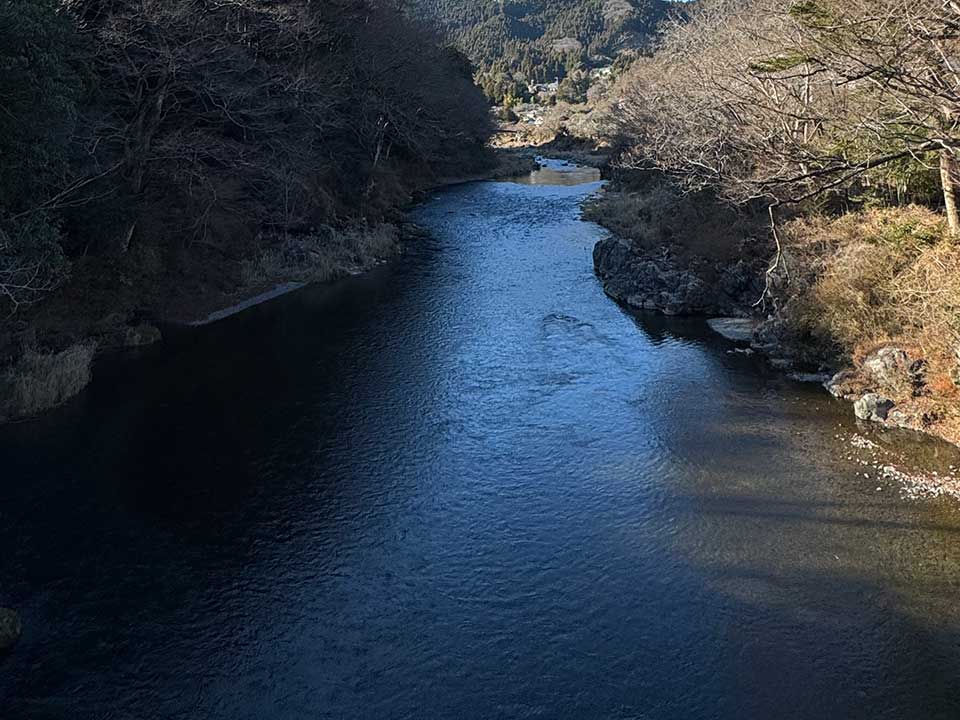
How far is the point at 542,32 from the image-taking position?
164875 mm

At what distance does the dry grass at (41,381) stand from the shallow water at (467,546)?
0.38 m

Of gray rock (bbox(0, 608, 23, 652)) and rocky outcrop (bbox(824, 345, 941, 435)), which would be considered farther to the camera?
rocky outcrop (bbox(824, 345, 941, 435))

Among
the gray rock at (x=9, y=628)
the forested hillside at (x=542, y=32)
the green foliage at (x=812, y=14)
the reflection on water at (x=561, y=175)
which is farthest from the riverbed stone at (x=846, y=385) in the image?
the forested hillside at (x=542, y=32)

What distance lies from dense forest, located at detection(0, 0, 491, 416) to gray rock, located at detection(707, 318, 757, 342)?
11665 millimetres

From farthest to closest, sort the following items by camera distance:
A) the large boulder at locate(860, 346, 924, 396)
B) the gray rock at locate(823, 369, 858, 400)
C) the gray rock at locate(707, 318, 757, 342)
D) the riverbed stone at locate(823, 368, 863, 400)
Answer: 1. the gray rock at locate(707, 318, 757, 342)
2. the gray rock at locate(823, 369, 858, 400)
3. the riverbed stone at locate(823, 368, 863, 400)
4. the large boulder at locate(860, 346, 924, 396)

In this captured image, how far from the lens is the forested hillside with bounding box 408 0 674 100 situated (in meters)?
130

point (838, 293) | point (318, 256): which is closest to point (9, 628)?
point (838, 293)

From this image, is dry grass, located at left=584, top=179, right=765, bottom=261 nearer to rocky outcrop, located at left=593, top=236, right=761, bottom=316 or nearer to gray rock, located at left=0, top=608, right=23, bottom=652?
rocky outcrop, located at left=593, top=236, right=761, bottom=316

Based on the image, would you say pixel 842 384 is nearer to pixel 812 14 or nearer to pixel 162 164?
pixel 812 14

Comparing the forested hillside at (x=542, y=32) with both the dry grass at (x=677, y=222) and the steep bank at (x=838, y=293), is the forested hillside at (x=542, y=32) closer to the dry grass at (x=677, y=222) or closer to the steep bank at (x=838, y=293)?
the dry grass at (x=677, y=222)

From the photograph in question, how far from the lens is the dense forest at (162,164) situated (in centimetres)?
1311

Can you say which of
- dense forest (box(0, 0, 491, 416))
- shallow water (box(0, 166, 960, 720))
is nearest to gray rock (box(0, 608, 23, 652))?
shallow water (box(0, 166, 960, 720))

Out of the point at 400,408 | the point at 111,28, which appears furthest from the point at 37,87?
the point at 400,408

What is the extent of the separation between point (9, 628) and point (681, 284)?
56.5 feet
